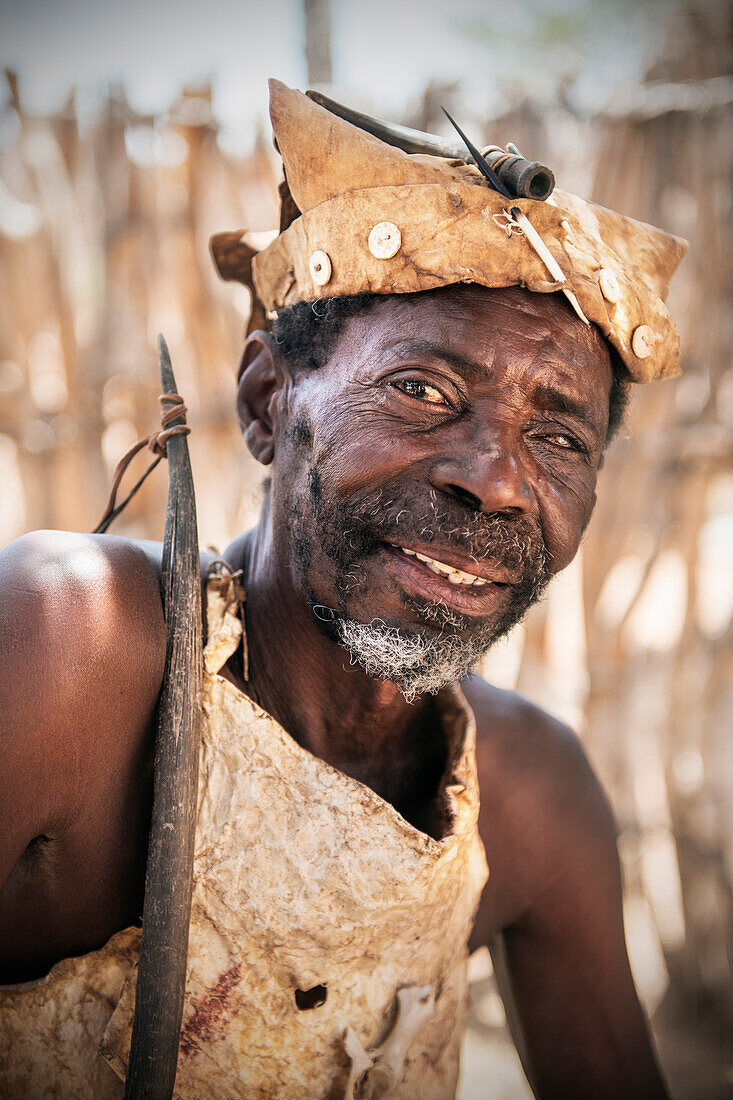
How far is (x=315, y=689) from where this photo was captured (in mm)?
1768

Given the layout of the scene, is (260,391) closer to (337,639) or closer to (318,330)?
(318,330)

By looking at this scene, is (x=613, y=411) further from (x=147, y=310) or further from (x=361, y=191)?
(x=147, y=310)

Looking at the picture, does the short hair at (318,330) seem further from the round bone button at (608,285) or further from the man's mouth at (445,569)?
the man's mouth at (445,569)

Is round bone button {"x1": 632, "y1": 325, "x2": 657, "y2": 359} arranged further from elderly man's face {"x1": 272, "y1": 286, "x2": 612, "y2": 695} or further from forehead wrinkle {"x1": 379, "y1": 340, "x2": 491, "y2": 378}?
forehead wrinkle {"x1": 379, "y1": 340, "x2": 491, "y2": 378}

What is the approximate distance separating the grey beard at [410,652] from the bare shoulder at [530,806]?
448 mm

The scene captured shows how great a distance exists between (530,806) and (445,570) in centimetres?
81

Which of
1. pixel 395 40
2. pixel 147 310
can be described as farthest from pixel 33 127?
pixel 395 40

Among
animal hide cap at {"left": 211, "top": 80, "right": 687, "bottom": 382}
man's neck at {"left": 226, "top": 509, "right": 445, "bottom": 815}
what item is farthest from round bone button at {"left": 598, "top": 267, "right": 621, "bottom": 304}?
man's neck at {"left": 226, "top": 509, "right": 445, "bottom": 815}

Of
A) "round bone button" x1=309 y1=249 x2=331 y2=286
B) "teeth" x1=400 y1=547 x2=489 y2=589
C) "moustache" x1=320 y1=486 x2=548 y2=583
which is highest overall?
"round bone button" x1=309 y1=249 x2=331 y2=286

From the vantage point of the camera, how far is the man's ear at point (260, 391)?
1.87 m

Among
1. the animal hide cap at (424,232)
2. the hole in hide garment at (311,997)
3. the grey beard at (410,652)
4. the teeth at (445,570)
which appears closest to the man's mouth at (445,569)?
the teeth at (445,570)

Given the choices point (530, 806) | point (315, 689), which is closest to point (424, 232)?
point (315, 689)

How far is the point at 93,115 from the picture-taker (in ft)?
10.6

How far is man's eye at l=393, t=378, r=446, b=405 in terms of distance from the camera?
1587 millimetres
